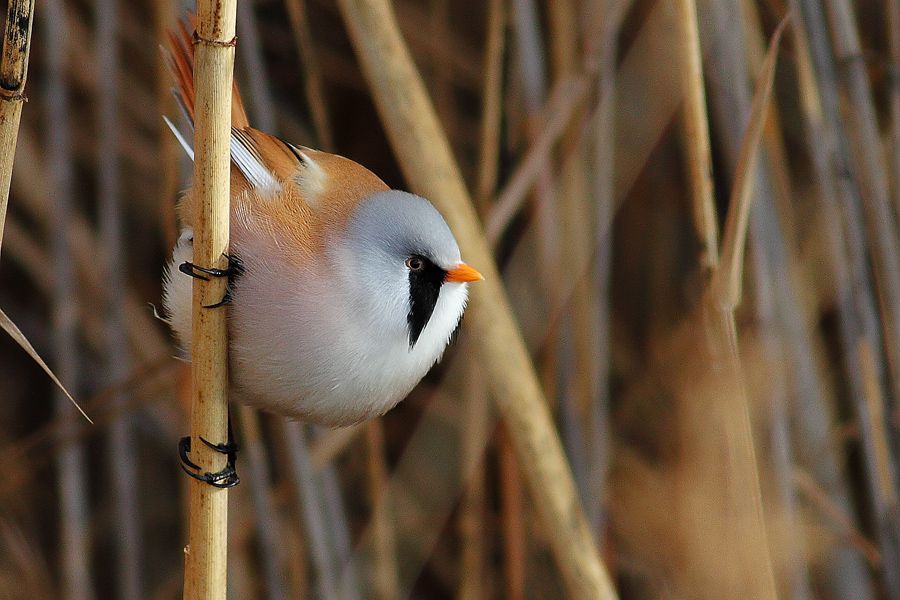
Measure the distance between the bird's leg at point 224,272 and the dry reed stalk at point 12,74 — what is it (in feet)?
0.61

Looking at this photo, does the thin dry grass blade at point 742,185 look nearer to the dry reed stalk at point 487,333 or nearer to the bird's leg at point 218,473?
the dry reed stalk at point 487,333

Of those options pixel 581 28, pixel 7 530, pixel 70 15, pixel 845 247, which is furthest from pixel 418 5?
pixel 7 530

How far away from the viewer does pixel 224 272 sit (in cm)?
95

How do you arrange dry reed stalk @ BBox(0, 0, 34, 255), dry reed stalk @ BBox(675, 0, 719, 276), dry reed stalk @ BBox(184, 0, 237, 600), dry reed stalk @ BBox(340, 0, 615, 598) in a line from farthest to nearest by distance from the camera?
dry reed stalk @ BBox(340, 0, 615, 598) < dry reed stalk @ BBox(675, 0, 719, 276) < dry reed stalk @ BBox(184, 0, 237, 600) < dry reed stalk @ BBox(0, 0, 34, 255)

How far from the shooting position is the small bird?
102 centimetres

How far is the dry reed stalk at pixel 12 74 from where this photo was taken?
77 centimetres

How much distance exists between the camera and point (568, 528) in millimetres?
1261

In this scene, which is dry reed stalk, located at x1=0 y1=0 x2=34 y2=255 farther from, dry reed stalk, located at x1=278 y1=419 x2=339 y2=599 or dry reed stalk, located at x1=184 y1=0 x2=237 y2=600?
dry reed stalk, located at x1=278 y1=419 x2=339 y2=599

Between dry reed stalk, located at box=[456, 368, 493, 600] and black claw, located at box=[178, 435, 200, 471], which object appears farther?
dry reed stalk, located at box=[456, 368, 493, 600]

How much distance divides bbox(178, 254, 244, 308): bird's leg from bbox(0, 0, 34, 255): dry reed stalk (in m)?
0.19

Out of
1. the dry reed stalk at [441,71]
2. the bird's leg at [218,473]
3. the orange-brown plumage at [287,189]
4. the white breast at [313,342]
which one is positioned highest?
the dry reed stalk at [441,71]

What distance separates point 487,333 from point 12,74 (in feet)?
2.33

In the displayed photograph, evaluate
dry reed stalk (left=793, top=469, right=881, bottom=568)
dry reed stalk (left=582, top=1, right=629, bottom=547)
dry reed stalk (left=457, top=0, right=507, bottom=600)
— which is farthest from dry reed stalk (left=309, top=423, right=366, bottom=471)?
dry reed stalk (left=793, top=469, right=881, bottom=568)

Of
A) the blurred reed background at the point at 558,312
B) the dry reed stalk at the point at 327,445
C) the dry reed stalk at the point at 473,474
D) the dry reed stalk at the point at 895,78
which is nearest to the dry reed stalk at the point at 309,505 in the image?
the blurred reed background at the point at 558,312
